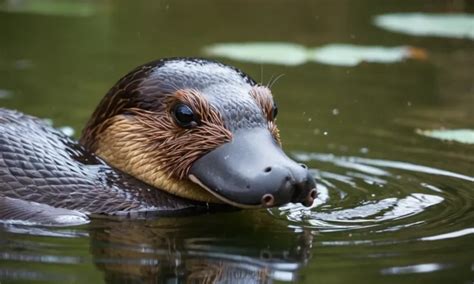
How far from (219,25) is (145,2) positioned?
5.31 feet

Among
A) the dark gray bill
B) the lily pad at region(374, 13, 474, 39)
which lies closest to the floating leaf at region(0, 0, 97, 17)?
the lily pad at region(374, 13, 474, 39)

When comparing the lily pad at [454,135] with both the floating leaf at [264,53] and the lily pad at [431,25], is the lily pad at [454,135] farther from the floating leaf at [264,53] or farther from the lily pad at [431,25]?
the lily pad at [431,25]

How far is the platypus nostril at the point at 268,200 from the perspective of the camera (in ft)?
17.1

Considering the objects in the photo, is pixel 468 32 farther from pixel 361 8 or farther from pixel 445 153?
pixel 445 153

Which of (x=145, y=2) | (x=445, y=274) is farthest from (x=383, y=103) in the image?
(x=145, y=2)

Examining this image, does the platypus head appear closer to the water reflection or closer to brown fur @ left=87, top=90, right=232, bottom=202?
brown fur @ left=87, top=90, right=232, bottom=202

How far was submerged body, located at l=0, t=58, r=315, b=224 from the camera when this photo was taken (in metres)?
5.51

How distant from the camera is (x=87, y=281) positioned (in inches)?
181

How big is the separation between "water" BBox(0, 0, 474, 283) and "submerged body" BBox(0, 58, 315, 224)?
179 mm

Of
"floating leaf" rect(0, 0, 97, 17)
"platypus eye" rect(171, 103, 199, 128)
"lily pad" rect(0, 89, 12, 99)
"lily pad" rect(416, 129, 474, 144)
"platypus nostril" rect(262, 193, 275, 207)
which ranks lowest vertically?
"lily pad" rect(0, 89, 12, 99)

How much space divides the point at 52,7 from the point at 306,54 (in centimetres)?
369

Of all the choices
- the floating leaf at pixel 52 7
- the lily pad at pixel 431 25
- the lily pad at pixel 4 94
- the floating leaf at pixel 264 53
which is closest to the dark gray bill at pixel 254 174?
the lily pad at pixel 4 94

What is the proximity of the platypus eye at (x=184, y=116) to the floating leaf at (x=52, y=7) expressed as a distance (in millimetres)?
7445

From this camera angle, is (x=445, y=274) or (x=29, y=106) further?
(x=29, y=106)
